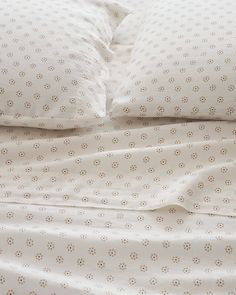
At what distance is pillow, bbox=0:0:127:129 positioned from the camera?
4.24 ft

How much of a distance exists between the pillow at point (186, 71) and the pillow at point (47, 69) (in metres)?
0.09

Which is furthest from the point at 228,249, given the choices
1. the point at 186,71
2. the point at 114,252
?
the point at 186,71

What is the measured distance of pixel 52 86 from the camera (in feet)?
4.25

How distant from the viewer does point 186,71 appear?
1280 millimetres

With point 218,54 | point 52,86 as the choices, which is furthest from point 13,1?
point 218,54

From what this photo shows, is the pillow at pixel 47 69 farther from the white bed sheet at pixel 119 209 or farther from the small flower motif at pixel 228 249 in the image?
the small flower motif at pixel 228 249

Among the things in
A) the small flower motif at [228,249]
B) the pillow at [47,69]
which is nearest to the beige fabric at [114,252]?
the small flower motif at [228,249]

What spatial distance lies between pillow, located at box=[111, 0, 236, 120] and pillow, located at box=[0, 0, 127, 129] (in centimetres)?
9

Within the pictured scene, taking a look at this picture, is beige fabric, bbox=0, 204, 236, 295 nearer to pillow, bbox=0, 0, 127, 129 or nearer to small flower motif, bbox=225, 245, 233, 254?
small flower motif, bbox=225, 245, 233, 254

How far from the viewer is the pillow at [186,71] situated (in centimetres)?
126

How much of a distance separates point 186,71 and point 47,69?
1.10 feet

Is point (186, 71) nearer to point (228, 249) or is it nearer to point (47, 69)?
point (47, 69)

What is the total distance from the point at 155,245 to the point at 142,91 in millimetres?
421

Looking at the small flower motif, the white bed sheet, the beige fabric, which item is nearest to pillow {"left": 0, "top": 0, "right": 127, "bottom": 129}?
the white bed sheet
